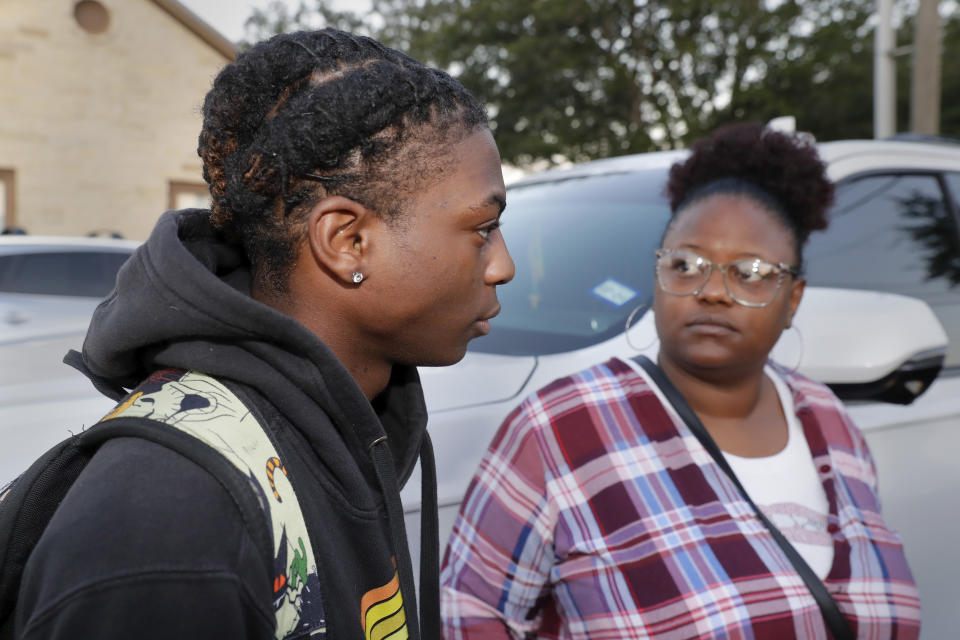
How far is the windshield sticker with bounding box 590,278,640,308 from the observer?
8.21 ft

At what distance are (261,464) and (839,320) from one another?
1.89 meters

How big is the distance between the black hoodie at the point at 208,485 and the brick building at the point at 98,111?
49.1 feet

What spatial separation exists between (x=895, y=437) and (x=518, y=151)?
559 inches

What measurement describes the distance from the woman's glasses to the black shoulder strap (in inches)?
8.3

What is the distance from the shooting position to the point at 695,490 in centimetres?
184

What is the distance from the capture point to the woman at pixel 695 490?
1746 mm

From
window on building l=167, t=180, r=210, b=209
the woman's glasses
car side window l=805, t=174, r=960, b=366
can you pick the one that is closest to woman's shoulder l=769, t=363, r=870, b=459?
the woman's glasses

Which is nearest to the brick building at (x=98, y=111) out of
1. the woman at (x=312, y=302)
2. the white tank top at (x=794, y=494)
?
the white tank top at (x=794, y=494)

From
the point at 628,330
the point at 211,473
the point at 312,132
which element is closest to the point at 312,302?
the point at 312,132

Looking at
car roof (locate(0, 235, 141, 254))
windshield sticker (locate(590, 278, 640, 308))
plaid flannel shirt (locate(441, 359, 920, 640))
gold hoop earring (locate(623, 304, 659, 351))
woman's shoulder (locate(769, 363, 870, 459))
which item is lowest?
plaid flannel shirt (locate(441, 359, 920, 640))

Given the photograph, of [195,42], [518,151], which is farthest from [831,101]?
[195,42]

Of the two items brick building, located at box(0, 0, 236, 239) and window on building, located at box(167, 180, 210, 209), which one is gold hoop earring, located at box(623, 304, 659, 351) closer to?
brick building, located at box(0, 0, 236, 239)

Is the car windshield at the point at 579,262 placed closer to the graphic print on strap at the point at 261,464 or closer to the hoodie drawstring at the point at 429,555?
the hoodie drawstring at the point at 429,555

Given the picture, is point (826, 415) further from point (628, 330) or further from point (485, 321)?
point (485, 321)
